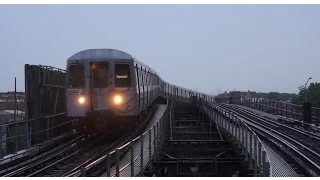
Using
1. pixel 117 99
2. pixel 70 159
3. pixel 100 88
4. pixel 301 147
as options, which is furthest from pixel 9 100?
pixel 301 147

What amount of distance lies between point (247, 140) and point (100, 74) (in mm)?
6942

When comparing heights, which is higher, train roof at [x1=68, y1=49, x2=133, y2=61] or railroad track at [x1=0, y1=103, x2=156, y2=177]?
train roof at [x1=68, y1=49, x2=133, y2=61]

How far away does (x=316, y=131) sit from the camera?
24109mm

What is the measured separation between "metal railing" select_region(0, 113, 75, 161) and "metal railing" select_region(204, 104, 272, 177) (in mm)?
7339

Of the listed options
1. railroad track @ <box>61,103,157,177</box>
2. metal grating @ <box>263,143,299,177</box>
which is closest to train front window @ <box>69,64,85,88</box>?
railroad track @ <box>61,103,157,177</box>

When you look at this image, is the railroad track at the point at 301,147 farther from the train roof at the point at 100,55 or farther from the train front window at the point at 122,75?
the train roof at the point at 100,55

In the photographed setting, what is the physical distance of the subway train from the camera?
19188 millimetres

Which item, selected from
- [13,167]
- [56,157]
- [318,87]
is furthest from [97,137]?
[318,87]

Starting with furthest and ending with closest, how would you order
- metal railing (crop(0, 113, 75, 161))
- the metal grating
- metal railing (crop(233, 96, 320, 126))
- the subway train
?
metal railing (crop(233, 96, 320, 126))
the subway train
metal railing (crop(0, 113, 75, 161))
the metal grating

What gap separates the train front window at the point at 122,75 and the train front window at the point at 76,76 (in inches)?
53.4

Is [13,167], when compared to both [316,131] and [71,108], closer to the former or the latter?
[71,108]

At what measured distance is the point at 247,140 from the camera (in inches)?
608

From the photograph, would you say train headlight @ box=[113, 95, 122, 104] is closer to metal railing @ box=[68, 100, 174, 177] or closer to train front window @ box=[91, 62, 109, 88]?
train front window @ box=[91, 62, 109, 88]

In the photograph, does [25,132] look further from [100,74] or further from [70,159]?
[100,74]
